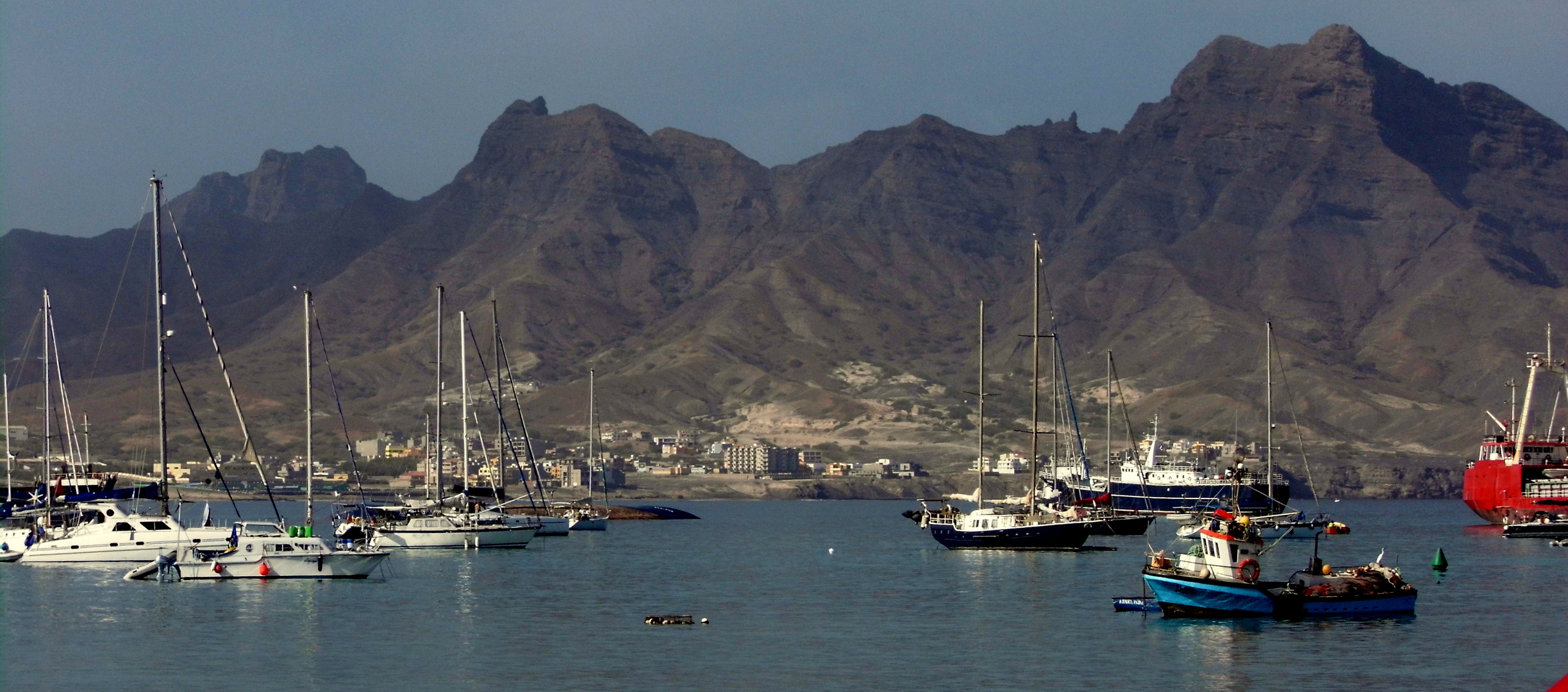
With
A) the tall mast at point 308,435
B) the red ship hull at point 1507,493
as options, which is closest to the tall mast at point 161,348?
the tall mast at point 308,435

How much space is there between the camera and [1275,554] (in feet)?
406

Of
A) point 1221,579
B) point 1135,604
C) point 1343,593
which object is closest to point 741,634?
point 1135,604

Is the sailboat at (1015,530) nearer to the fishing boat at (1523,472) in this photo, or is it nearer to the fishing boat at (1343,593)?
the fishing boat at (1343,593)

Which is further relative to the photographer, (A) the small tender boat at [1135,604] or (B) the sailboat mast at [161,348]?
(B) the sailboat mast at [161,348]

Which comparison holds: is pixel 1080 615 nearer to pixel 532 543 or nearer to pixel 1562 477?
pixel 532 543

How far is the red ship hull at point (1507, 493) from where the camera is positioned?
6097 inches

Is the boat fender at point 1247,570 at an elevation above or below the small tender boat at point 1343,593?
above

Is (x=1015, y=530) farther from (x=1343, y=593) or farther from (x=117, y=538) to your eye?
(x=117, y=538)

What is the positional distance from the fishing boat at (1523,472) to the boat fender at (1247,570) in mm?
86408

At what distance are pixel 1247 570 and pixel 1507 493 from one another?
10190cm

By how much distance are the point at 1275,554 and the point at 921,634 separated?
5868 centimetres

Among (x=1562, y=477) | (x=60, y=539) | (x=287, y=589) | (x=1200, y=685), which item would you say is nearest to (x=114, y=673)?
(x=287, y=589)

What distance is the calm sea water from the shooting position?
192 ft

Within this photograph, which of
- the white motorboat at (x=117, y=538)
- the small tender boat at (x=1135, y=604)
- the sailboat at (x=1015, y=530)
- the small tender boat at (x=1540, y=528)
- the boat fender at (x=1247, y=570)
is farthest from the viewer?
the small tender boat at (x=1540, y=528)
